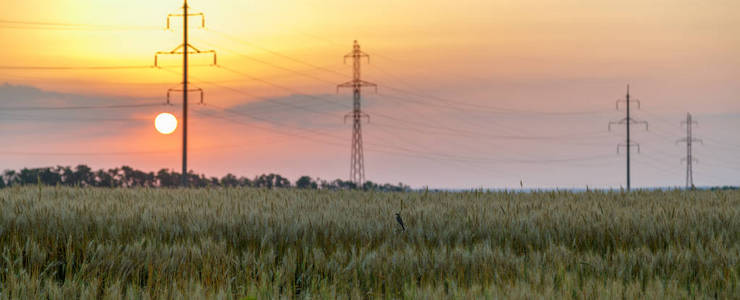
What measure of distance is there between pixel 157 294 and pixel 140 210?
7.08 metres

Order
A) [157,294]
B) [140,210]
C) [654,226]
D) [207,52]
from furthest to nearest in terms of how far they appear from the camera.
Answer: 1. [207,52]
2. [140,210]
3. [654,226]
4. [157,294]

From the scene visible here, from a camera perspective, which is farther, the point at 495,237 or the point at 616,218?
the point at 616,218

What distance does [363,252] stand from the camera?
848 centimetres

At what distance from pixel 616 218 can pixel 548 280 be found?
232 inches

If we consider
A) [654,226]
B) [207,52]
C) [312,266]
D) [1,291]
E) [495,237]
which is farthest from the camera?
[207,52]

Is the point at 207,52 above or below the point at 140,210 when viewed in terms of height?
above

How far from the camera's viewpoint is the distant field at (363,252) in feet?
22.0

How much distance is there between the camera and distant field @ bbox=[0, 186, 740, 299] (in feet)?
22.0

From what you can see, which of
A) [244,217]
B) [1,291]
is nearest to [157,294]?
[1,291]

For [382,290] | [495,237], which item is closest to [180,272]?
[382,290]

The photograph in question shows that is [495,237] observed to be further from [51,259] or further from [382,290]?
[51,259]

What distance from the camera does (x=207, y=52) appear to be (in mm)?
41312

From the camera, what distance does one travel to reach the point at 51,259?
8.70 meters

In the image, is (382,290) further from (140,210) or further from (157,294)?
(140,210)
